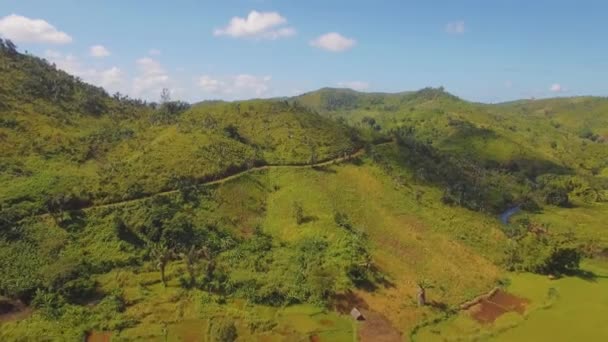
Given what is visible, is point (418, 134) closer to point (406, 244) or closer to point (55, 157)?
point (406, 244)

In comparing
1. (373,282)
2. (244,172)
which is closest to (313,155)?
(244,172)

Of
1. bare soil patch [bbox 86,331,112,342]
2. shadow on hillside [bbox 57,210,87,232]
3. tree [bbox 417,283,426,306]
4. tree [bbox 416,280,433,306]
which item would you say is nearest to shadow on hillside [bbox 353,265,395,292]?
tree [bbox 416,280,433,306]

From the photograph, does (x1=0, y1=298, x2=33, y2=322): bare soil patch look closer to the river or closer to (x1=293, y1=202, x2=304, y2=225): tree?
(x1=293, y1=202, x2=304, y2=225): tree

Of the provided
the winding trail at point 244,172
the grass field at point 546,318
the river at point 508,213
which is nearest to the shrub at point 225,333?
the grass field at point 546,318

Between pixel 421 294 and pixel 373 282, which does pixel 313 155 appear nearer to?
pixel 373 282

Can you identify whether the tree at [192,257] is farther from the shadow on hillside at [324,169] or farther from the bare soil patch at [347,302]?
the shadow on hillside at [324,169]
